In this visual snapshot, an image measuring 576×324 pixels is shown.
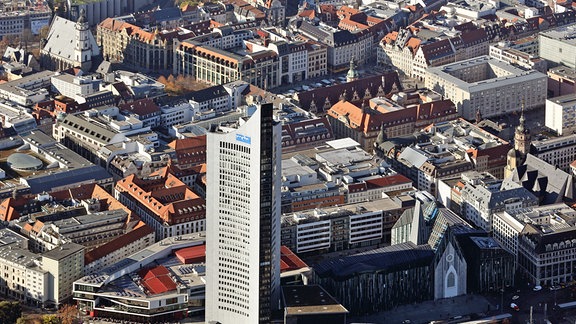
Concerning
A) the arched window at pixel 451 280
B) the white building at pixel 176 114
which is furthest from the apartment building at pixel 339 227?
the white building at pixel 176 114

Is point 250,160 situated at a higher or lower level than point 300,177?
higher

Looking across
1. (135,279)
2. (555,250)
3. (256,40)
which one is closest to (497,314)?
(555,250)

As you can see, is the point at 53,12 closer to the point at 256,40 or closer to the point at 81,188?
the point at 256,40

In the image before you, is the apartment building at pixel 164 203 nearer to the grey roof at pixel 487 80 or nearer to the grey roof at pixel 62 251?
the grey roof at pixel 62 251

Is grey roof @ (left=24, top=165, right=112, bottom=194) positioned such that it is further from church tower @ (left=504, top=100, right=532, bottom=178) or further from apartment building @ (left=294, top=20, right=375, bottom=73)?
apartment building @ (left=294, top=20, right=375, bottom=73)

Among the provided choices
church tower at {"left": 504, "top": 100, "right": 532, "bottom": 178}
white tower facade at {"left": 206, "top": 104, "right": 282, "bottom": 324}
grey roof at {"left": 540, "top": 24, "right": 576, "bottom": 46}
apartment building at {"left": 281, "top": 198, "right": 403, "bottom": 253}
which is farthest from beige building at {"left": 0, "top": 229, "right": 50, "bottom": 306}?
grey roof at {"left": 540, "top": 24, "right": 576, "bottom": 46}

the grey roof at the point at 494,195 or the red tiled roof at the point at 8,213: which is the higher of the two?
the grey roof at the point at 494,195
